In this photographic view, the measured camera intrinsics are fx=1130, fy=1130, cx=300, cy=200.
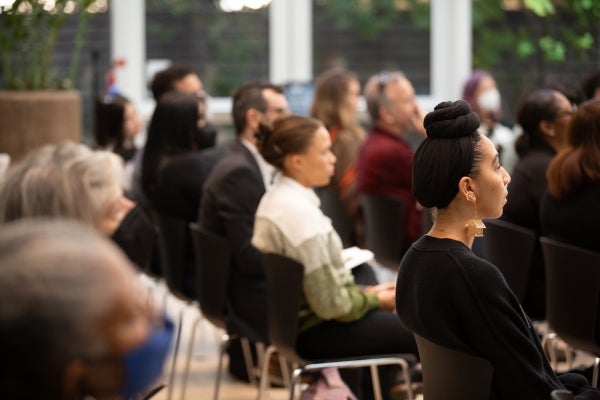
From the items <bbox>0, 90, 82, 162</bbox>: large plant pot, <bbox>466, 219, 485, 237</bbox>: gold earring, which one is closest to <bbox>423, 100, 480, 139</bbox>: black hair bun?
<bbox>466, 219, 485, 237</bbox>: gold earring

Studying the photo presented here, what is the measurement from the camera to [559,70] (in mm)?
9117

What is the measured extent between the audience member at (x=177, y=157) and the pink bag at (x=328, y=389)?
1.44 m

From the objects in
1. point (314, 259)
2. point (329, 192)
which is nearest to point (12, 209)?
point (314, 259)

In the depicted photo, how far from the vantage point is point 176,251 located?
5.07 metres

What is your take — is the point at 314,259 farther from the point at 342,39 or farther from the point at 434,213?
the point at 342,39

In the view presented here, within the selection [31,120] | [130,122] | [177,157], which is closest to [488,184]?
[177,157]

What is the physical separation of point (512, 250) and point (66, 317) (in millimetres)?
3383

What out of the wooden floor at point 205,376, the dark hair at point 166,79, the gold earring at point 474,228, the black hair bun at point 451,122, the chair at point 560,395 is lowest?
the wooden floor at point 205,376

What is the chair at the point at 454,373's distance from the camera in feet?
8.42

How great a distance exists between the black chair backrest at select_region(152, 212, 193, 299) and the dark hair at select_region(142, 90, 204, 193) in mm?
443

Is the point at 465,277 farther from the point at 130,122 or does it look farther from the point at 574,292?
the point at 130,122

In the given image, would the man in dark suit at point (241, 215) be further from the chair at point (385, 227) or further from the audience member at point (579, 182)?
the audience member at point (579, 182)

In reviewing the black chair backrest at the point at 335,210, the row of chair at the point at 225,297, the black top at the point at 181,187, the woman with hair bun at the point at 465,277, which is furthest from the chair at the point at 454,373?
the black chair backrest at the point at 335,210

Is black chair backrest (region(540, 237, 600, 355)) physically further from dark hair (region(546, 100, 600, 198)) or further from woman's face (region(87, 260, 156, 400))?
woman's face (region(87, 260, 156, 400))
